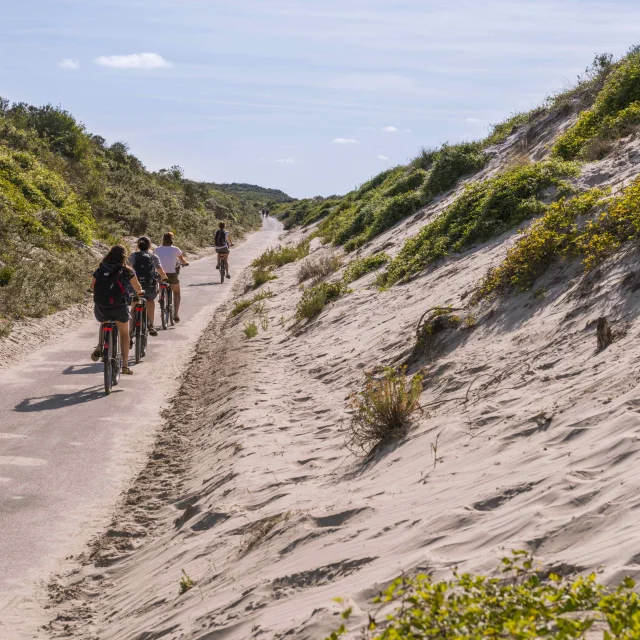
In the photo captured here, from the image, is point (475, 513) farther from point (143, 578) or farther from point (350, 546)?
point (143, 578)

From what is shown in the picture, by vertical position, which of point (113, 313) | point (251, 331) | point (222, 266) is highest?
point (222, 266)

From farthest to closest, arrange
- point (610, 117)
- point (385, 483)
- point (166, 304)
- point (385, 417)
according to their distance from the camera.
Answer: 1. point (166, 304)
2. point (610, 117)
3. point (385, 417)
4. point (385, 483)

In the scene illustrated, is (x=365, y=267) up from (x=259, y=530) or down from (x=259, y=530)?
up

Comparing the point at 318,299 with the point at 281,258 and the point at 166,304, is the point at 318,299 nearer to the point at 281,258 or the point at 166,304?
the point at 166,304

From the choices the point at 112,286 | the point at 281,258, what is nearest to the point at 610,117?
the point at 112,286

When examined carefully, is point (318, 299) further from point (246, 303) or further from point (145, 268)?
point (246, 303)

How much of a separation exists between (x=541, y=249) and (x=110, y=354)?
5762 mm

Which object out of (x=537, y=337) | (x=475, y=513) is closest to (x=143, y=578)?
(x=475, y=513)

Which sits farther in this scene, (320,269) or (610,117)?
(320,269)

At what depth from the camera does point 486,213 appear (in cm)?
1347

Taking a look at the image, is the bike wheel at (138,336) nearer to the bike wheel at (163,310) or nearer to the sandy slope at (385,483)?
the sandy slope at (385,483)

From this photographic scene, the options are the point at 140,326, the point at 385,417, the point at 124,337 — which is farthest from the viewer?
the point at 140,326

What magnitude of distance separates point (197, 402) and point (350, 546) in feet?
20.5

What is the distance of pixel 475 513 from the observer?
4.34m
